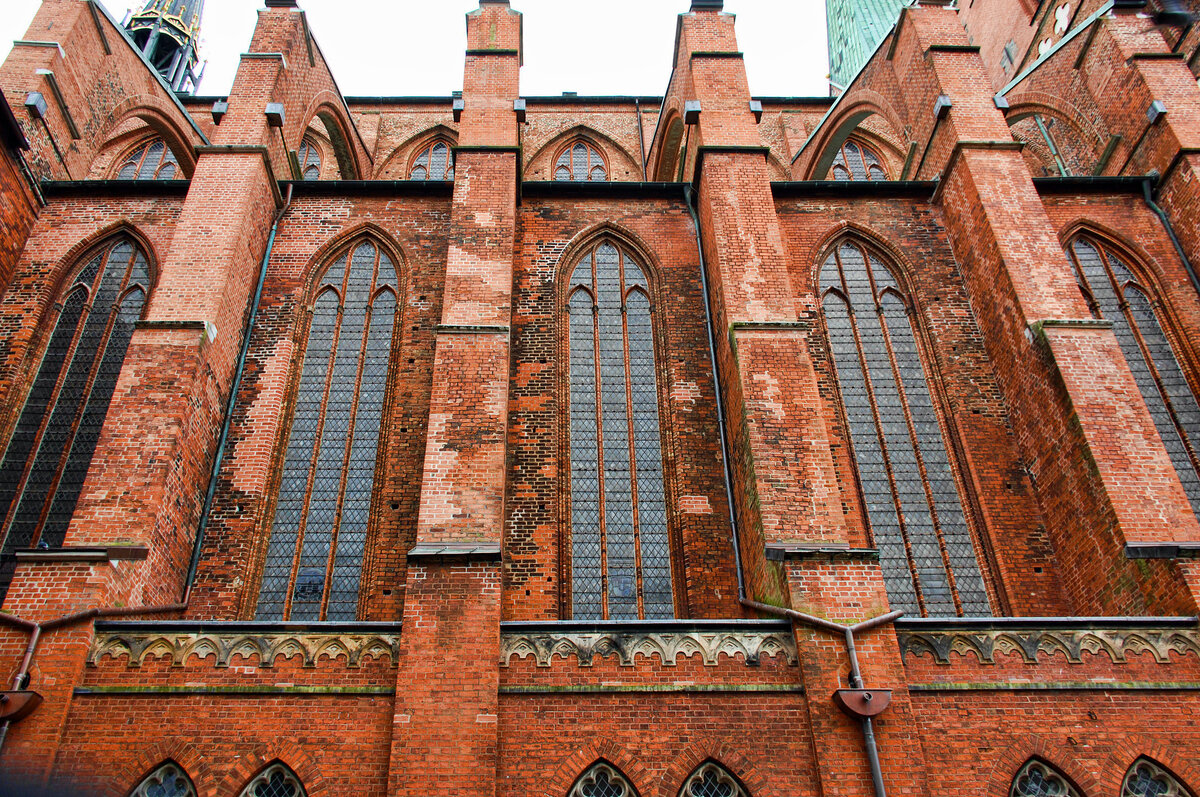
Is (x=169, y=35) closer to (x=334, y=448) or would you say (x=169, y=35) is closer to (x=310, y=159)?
(x=310, y=159)

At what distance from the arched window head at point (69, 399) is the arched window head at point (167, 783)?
13.3 feet

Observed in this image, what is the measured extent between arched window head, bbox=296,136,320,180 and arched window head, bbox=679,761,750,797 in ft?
58.4

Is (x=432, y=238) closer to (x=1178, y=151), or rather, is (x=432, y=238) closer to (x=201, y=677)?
(x=201, y=677)

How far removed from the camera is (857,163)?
2105cm

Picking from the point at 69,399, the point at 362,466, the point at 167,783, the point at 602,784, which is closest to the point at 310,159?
the point at 69,399

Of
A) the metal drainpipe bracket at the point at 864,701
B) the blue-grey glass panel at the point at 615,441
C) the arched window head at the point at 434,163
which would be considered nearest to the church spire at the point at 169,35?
the arched window head at the point at 434,163

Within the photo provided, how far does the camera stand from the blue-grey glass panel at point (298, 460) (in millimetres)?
10250

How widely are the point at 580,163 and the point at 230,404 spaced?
1344 cm

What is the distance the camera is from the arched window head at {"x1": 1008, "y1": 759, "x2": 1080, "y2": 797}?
7.84 m

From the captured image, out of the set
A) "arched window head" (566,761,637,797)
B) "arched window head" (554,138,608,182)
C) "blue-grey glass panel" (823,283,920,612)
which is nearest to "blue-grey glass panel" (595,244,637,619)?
"arched window head" (566,761,637,797)

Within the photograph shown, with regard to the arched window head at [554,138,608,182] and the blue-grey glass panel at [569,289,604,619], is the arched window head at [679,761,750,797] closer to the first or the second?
the blue-grey glass panel at [569,289,604,619]

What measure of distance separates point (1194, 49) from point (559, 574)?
16.6 metres

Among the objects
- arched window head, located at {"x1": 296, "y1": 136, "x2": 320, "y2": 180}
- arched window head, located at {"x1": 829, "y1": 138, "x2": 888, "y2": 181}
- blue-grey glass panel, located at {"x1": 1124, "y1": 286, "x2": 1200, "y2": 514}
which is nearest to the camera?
blue-grey glass panel, located at {"x1": 1124, "y1": 286, "x2": 1200, "y2": 514}

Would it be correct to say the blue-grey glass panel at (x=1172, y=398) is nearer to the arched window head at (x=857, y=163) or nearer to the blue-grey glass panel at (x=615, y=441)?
the blue-grey glass panel at (x=615, y=441)
